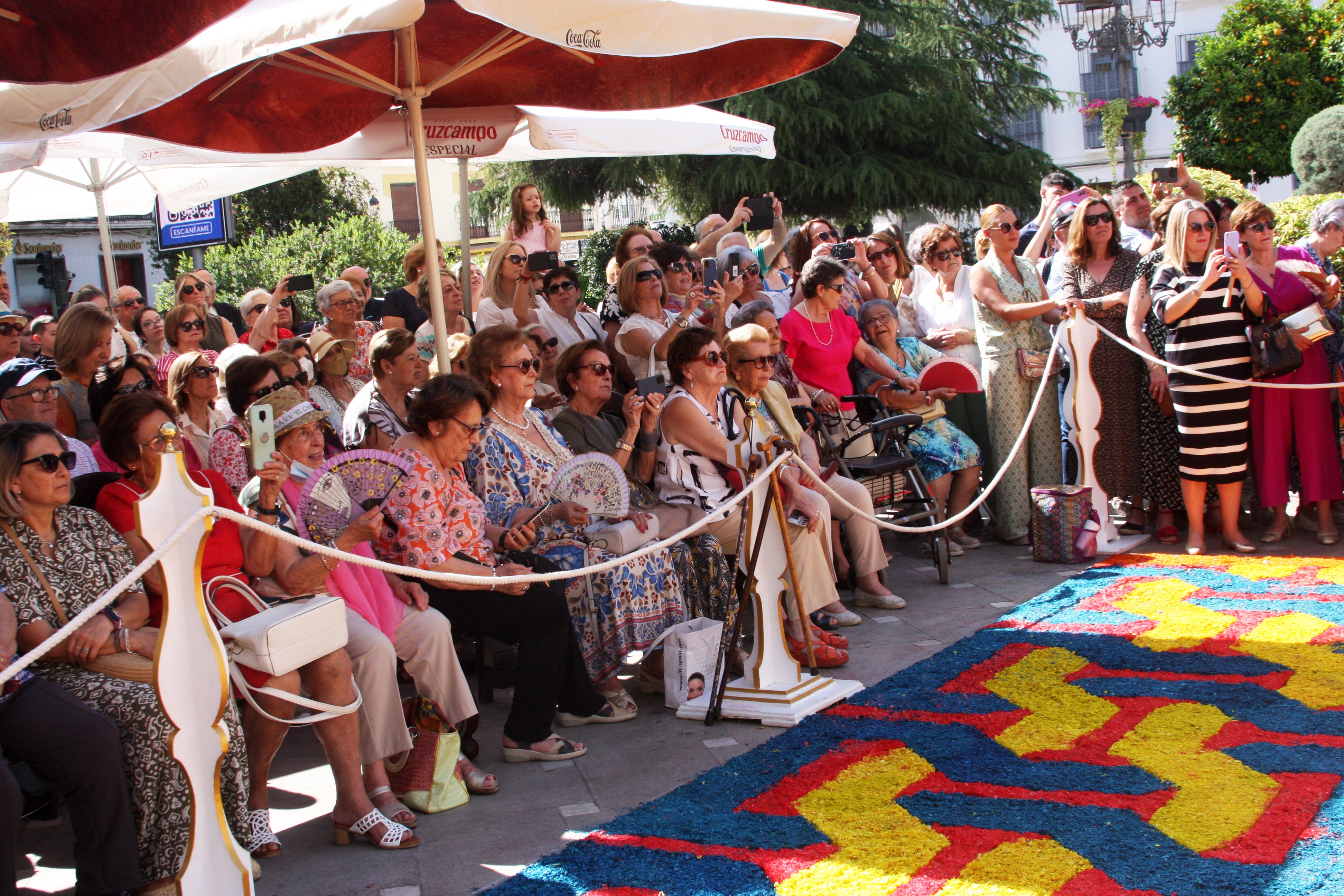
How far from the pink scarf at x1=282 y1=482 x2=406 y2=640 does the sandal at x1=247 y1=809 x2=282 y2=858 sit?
69 cm

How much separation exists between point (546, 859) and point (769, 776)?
90cm

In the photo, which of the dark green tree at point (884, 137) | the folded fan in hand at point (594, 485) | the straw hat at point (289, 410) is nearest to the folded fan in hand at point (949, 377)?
the folded fan in hand at point (594, 485)

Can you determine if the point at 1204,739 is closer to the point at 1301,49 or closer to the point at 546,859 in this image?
the point at 546,859

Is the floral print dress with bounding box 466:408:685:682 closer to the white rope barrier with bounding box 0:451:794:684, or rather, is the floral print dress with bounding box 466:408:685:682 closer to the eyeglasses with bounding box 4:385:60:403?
the white rope barrier with bounding box 0:451:794:684

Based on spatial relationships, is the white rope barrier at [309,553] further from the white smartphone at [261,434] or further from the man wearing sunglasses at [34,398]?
the man wearing sunglasses at [34,398]

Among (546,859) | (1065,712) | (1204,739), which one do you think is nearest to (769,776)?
(546,859)

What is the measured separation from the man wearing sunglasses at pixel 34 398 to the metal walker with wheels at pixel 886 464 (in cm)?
353

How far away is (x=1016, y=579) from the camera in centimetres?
674

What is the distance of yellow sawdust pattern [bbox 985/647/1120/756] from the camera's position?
14.2 ft

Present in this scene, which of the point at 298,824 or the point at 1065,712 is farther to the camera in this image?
the point at 1065,712

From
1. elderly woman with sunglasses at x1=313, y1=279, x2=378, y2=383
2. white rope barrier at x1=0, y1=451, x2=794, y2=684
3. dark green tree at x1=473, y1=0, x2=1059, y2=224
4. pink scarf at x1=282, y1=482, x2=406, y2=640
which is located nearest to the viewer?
white rope barrier at x1=0, y1=451, x2=794, y2=684

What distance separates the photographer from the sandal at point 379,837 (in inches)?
148

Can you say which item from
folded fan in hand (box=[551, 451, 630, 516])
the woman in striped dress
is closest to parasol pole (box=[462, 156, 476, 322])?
folded fan in hand (box=[551, 451, 630, 516])

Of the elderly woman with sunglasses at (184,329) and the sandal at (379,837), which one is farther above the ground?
the elderly woman with sunglasses at (184,329)
